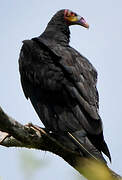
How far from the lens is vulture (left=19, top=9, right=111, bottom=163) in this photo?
3760 millimetres

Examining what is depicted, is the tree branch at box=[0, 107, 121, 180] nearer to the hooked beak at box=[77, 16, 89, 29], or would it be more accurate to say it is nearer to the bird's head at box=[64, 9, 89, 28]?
the bird's head at box=[64, 9, 89, 28]

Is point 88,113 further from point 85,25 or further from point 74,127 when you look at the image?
point 85,25

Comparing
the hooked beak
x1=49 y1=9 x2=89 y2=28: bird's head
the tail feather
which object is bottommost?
the tail feather

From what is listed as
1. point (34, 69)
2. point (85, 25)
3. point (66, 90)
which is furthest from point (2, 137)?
point (85, 25)

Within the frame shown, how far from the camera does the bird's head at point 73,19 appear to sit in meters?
6.36

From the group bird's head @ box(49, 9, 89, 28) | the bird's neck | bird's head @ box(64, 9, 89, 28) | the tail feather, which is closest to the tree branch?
the tail feather

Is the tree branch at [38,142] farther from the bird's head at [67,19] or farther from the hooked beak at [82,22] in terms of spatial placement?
the hooked beak at [82,22]

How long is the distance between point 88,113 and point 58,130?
0.35 meters

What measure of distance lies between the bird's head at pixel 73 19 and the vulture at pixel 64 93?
1.49 m

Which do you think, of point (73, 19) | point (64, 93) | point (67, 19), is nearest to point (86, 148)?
point (64, 93)

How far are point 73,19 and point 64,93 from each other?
2.58m

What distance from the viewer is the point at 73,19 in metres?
6.44

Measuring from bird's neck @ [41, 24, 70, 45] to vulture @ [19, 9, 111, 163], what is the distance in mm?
278

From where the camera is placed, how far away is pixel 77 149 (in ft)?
11.8
